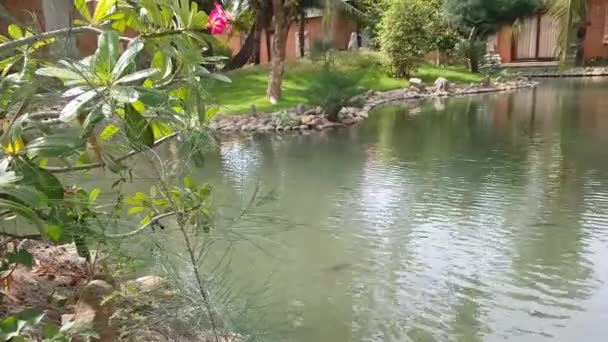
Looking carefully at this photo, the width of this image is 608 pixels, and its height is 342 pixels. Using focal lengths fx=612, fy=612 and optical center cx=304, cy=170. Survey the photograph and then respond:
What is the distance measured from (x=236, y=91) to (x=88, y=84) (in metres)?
14.1

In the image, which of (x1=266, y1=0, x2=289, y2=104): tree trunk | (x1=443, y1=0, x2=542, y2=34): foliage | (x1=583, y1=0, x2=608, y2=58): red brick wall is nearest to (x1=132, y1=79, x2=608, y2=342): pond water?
(x1=266, y1=0, x2=289, y2=104): tree trunk

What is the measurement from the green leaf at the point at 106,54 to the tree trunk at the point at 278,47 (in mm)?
12037

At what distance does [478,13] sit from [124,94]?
20.8 metres

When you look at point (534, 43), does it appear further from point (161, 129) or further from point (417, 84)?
point (161, 129)

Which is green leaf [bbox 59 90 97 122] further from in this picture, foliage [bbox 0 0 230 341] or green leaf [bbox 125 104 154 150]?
green leaf [bbox 125 104 154 150]

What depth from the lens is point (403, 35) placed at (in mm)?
18844

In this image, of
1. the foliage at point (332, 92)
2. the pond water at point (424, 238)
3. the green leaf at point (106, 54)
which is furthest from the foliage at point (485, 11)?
the green leaf at point (106, 54)

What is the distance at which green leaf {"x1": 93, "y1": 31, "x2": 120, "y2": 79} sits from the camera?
177cm

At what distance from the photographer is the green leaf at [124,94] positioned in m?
1.66

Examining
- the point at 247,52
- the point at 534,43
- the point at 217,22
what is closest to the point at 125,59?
the point at 217,22

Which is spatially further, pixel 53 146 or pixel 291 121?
pixel 291 121

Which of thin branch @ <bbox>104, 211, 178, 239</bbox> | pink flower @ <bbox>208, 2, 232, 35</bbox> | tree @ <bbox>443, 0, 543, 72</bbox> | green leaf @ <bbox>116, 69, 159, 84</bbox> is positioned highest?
tree @ <bbox>443, 0, 543, 72</bbox>

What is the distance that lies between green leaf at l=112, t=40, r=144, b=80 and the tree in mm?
20016

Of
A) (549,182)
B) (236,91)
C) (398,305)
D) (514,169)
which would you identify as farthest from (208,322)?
(236,91)
